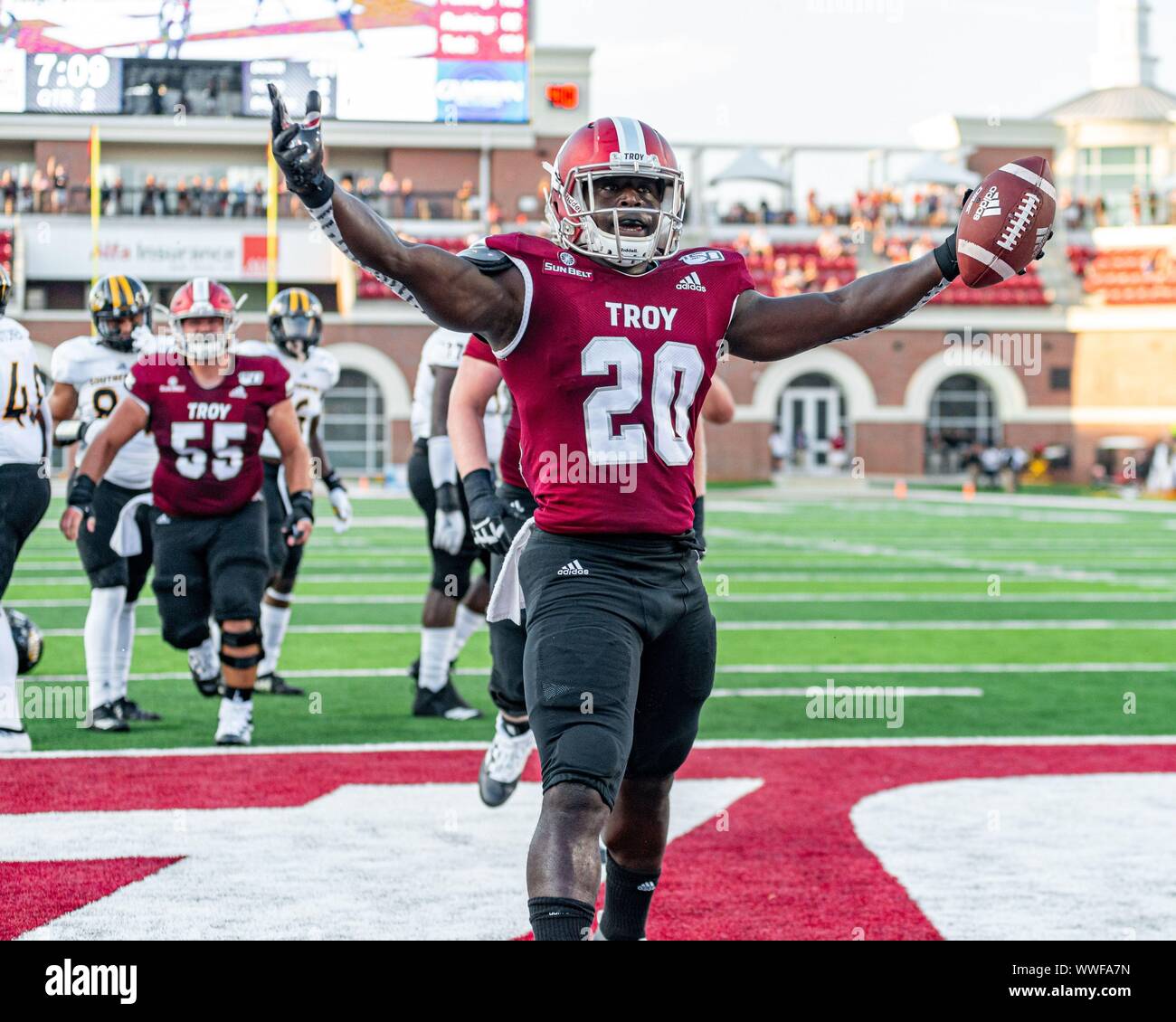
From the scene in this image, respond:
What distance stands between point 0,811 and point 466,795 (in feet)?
4.72

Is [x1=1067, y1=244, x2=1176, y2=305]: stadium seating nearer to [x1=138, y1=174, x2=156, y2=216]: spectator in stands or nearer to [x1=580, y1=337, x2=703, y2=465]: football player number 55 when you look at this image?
[x1=138, y1=174, x2=156, y2=216]: spectator in stands

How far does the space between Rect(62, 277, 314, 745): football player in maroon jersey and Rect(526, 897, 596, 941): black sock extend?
138 inches

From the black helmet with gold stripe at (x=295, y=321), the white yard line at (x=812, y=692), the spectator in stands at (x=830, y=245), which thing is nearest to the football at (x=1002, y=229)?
the white yard line at (x=812, y=692)

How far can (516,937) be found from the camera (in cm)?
365

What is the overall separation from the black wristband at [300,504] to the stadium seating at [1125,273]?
3104 centimetres

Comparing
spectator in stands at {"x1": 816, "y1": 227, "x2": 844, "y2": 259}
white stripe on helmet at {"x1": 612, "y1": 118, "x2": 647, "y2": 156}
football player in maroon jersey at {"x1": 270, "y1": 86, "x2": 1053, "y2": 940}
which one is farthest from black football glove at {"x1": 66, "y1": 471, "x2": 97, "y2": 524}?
spectator in stands at {"x1": 816, "y1": 227, "x2": 844, "y2": 259}

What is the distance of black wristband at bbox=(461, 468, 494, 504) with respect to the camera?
15.4 feet

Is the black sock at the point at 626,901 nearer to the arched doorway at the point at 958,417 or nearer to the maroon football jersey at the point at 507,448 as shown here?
the maroon football jersey at the point at 507,448

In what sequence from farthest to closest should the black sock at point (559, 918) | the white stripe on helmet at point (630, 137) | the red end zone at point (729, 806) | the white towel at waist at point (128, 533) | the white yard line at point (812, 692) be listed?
the white yard line at point (812, 692)
the white towel at waist at point (128, 533)
the red end zone at point (729, 806)
the white stripe on helmet at point (630, 137)
the black sock at point (559, 918)

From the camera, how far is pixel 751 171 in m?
36.7

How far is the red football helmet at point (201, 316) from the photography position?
626cm

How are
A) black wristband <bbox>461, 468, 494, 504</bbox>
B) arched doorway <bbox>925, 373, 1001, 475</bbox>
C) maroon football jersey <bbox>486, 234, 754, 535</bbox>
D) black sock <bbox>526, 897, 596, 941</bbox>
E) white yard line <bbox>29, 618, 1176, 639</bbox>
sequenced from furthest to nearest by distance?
1. arched doorway <bbox>925, 373, 1001, 475</bbox>
2. white yard line <bbox>29, 618, 1176, 639</bbox>
3. black wristband <bbox>461, 468, 494, 504</bbox>
4. maroon football jersey <bbox>486, 234, 754, 535</bbox>
5. black sock <bbox>526, 897, 596, 941</bbox>

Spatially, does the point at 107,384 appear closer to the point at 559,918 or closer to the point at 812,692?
the point at 812,692
